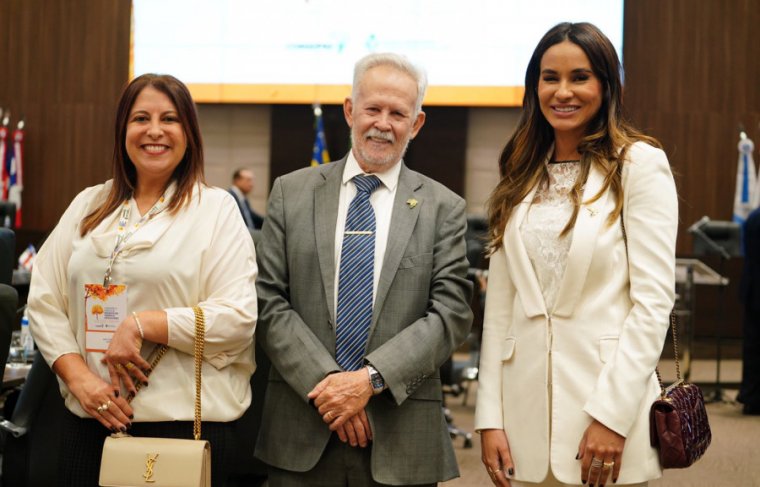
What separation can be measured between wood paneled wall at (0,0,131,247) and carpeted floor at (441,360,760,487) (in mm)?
6826

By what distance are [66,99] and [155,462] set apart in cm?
1073

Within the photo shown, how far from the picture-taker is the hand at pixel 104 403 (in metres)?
2.14

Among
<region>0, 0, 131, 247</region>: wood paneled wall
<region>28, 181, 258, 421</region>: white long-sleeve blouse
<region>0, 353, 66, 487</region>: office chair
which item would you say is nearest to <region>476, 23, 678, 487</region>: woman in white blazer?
<region>28, 181, 258, 421</region>: white long-sleeve blouse

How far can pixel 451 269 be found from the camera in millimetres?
2275

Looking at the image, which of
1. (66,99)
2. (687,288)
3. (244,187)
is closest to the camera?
(687,288)

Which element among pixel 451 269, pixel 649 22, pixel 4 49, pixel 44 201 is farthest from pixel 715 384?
pixel 4 49

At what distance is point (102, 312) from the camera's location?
7.23ft

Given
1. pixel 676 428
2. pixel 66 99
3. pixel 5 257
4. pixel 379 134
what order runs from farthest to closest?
pixel 66 99, pixel 5 257, pixel 379 134, pixel 676 428

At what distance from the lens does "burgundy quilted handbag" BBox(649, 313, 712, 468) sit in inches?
74.1

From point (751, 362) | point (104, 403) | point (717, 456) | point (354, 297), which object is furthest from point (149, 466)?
point (751, 362)

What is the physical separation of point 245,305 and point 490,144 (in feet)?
31.8

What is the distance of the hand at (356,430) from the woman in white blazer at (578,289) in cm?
28

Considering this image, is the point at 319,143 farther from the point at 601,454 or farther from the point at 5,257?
the point at 601,454

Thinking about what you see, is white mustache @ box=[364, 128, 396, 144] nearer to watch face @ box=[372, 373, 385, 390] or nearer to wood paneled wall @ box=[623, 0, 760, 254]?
watch face @ box=[372, 373, 385, 390]
